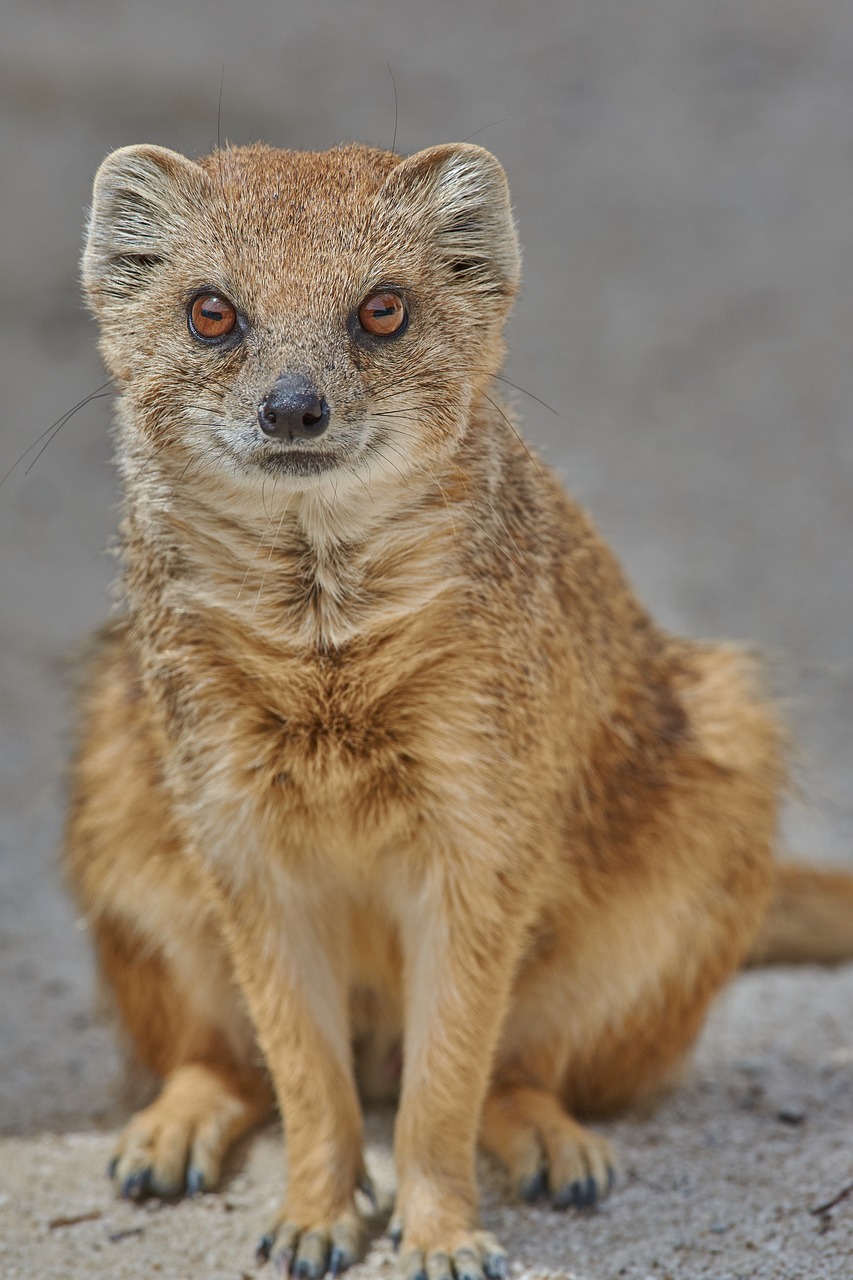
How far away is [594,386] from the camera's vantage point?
324 inches

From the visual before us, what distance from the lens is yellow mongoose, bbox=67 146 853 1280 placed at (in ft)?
9.61

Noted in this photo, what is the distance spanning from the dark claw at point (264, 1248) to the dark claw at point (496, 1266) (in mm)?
454

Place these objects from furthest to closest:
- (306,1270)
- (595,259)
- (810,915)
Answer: (595,259) < (810,915) < (306,1270)

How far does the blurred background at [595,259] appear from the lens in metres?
7.00

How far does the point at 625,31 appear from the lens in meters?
9.95

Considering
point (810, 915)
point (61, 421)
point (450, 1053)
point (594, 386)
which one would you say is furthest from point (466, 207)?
point (594, 386)

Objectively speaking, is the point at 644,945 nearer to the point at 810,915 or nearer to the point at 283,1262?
the point at 810,915

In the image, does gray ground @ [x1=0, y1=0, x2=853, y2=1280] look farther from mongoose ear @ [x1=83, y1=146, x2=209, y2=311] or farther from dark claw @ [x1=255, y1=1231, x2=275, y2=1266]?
mongoose ear @ [x1=83, y1=146, x2=209, y2=311]

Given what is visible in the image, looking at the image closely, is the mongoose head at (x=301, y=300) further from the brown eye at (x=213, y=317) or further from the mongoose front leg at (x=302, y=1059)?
the mongoose front leg at (x=302, y=1059)

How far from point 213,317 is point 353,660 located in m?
0.70

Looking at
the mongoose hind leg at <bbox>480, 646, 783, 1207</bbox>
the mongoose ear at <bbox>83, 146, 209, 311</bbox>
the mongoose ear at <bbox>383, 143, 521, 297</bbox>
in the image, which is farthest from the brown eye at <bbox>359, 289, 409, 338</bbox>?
the mongoose hind leg at <bbox>480, 646, 783, 1207</bbox>

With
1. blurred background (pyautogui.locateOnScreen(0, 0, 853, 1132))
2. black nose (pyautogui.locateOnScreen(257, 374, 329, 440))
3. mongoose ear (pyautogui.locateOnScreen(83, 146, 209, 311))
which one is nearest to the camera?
black nose (pyautogui.locateOnScreen(257, 374, 329, 440))

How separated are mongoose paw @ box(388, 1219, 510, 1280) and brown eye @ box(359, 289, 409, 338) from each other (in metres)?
1.82

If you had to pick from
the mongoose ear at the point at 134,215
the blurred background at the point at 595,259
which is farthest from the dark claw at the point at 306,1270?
the blurred background at the point at 595,259
